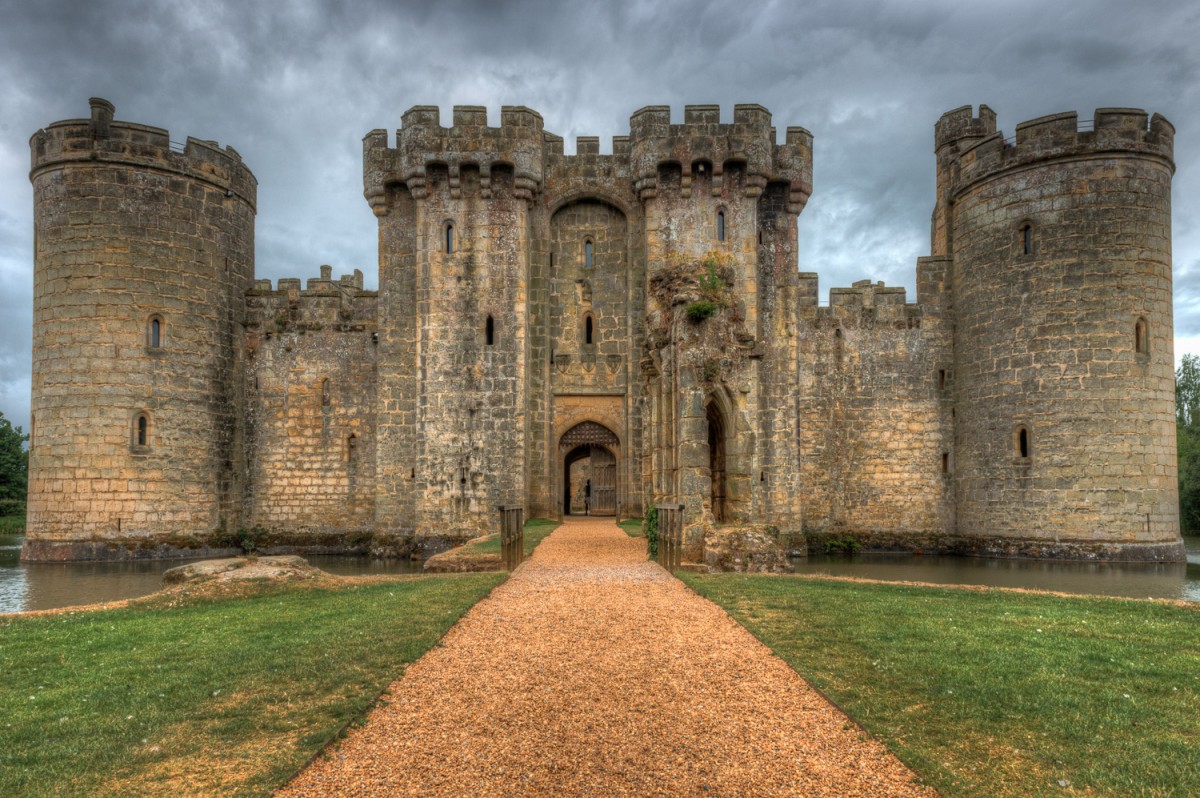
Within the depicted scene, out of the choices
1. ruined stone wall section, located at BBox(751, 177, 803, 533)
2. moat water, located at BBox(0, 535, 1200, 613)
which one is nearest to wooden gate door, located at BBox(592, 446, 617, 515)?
ruined stone wall section, located at BBox(751, 177, 803, 533)

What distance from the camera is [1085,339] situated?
68.1 feet

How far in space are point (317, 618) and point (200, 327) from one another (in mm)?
16286

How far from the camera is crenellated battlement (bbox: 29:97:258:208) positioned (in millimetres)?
21656

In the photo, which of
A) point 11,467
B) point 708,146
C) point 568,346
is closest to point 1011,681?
point 568,346

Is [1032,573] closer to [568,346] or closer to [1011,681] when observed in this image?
[568,346]

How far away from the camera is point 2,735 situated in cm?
530

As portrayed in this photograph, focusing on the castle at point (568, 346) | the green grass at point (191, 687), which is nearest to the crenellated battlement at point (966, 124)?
the castle at point (568, 346)

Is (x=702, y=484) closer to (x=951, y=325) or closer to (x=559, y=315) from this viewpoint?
(x=559, y=315)

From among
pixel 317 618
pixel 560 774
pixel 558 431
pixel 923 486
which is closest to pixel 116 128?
pixel 558 431

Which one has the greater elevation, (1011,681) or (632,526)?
(1011,681)

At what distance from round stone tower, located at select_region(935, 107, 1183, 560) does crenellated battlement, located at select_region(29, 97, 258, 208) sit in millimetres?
22589

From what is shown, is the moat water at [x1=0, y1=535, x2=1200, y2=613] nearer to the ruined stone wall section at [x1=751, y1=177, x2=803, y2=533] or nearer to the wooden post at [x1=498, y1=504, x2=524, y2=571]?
the ruined stone wall section at [x1=751, y1=177, x2=803, y2=533]

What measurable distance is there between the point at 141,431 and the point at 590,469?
23.8 meters

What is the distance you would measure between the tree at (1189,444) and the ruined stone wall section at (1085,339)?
8060 millimetres
